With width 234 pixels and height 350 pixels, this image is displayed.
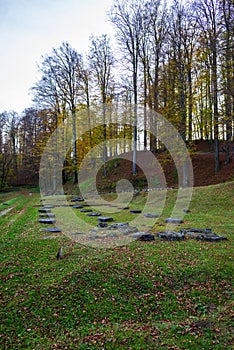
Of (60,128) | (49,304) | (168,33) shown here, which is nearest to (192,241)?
(49,304)

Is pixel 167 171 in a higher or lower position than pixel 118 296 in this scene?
higher

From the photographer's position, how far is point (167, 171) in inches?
729

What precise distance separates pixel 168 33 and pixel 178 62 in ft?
7.76

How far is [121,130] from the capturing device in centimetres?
2345

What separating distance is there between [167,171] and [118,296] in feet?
47.1

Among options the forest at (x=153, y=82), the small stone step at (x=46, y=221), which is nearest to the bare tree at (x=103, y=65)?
the forest at (x=153, y=82)

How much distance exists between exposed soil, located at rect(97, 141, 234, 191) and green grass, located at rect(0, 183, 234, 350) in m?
9.37

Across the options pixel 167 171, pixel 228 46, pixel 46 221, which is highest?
pixel 228 46

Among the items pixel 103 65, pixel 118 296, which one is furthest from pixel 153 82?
pixel 118 296

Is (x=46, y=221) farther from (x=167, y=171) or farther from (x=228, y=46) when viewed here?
(x=228, y=46)

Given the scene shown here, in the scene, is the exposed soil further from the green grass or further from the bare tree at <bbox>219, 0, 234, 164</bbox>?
the green grass

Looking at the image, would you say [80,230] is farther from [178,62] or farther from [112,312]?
[178,62]

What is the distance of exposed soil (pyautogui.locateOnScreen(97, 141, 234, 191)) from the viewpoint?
53.2ft

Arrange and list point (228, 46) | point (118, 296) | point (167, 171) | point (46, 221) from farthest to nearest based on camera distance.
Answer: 1. point (167, 171)
2. point (228, 46)
3. point (46, 221)
4. point (118, 296)
